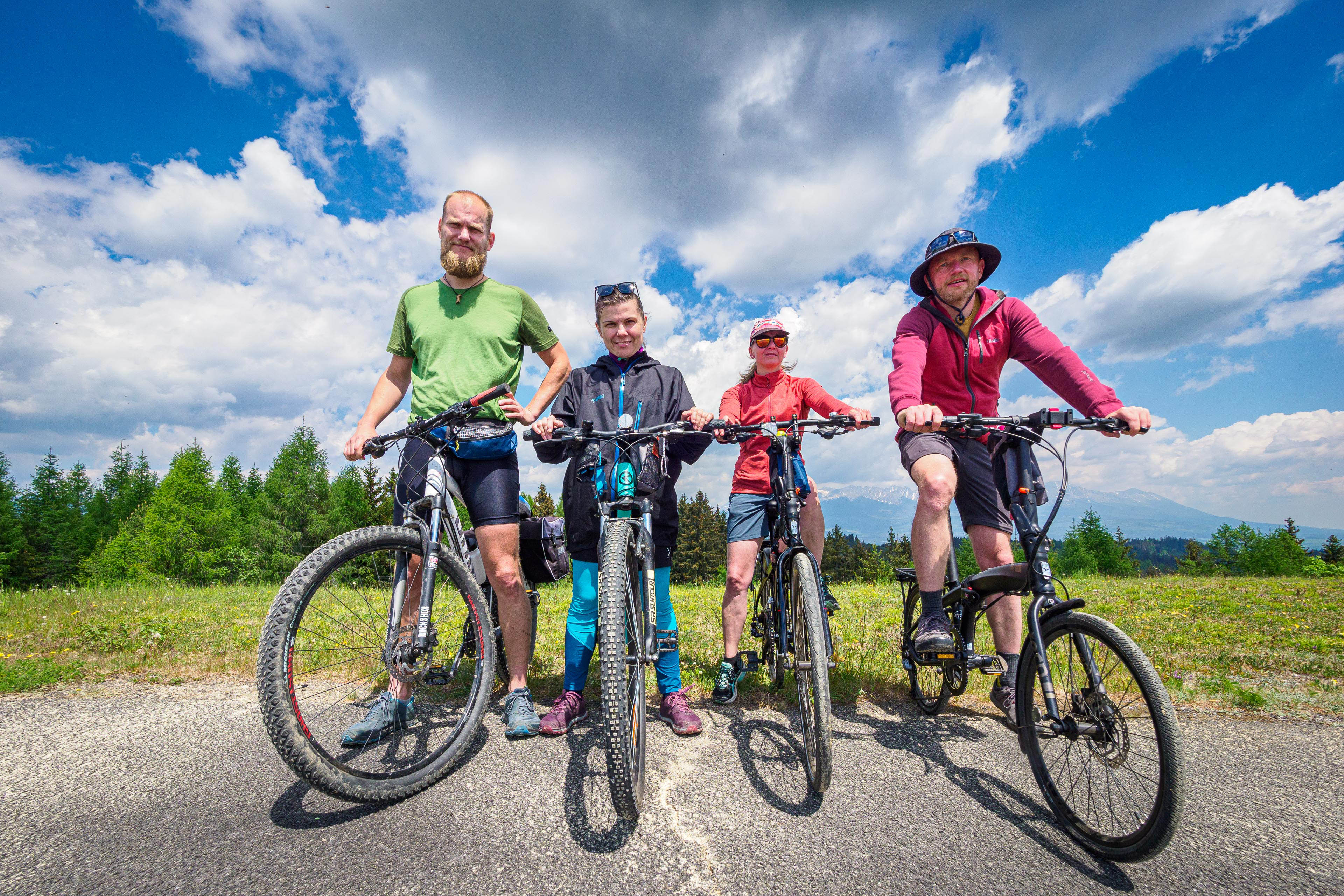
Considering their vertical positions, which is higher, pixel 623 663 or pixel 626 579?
pixel 626 579

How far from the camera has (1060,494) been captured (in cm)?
271

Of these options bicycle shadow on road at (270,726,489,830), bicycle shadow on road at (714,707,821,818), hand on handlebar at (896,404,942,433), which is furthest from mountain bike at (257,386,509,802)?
hand on handlebar at (896,404,942,433)

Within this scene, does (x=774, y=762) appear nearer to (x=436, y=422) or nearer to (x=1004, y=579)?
(x=1004, y=579)

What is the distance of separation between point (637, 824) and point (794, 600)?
128 cm

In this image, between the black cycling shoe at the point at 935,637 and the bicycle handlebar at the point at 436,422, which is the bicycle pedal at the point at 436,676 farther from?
the black cycling shoe at the point at 935,637

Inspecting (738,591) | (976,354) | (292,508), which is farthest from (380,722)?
(292,508)

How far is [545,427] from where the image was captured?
3.16 meters

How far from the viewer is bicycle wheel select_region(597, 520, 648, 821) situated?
2.05m

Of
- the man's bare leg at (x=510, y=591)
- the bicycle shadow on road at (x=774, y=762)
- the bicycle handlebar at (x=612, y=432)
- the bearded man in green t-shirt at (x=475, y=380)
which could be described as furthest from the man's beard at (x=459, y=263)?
the bicycle shadow on road at (x=774, y=762)

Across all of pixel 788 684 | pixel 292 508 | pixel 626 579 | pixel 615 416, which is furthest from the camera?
pixel 292 508

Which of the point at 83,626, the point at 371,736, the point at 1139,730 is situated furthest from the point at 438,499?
the point at 83,626

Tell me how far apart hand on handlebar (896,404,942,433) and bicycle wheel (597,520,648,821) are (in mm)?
1526

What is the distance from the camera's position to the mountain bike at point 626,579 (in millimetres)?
2098

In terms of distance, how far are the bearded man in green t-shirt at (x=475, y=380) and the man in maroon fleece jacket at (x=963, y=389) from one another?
234 centimetres
